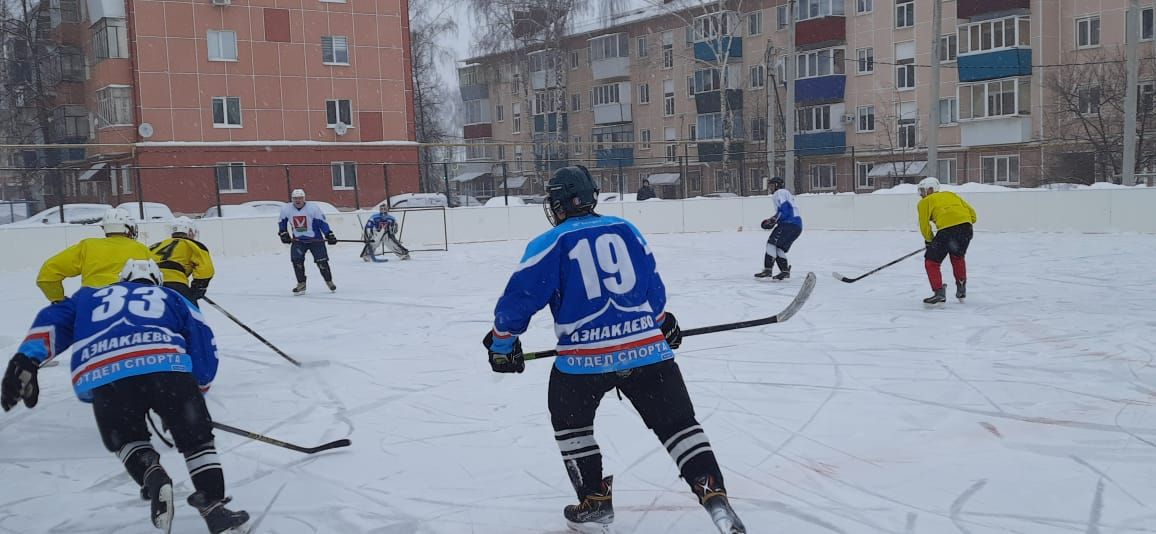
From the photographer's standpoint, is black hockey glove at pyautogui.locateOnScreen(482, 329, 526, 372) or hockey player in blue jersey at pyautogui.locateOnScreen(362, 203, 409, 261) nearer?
black hockey glove at pyautogui.locateOnScreen(482, 329, 526, 372)

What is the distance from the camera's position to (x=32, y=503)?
4.02 meters

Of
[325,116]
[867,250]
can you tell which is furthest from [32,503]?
[325,116]

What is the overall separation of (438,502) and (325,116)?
27.0 m

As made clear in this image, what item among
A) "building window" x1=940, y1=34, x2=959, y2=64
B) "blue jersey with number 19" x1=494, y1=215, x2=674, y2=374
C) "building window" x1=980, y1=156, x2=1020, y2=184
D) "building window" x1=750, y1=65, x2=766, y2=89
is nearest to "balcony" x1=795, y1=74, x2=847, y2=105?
"building window" x1=750, y1=65, x2=766, y2=89

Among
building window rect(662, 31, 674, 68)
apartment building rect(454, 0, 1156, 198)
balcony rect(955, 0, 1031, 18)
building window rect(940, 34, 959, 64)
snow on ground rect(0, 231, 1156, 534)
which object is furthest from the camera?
building window rect(662, 31, 674, 68)

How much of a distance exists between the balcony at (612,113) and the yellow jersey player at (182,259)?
1368 inches

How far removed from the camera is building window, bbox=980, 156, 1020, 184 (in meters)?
29.0

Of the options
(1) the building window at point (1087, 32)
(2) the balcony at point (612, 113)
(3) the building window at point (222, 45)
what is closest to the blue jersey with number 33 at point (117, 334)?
(3) the building window at point (222, 45)

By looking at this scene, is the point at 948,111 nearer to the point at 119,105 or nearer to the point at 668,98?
the point at 668,98

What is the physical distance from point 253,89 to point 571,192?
27301 millimetres

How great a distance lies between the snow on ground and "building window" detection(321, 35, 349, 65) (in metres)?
21.4

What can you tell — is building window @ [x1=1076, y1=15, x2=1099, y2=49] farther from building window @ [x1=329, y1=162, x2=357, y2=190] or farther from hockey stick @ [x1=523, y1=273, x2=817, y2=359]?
hockey stick @ [x1=523, y1=273, x2=817, y2=359]

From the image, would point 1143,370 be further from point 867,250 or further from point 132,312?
point 867,250

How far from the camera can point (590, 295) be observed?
124 inches
